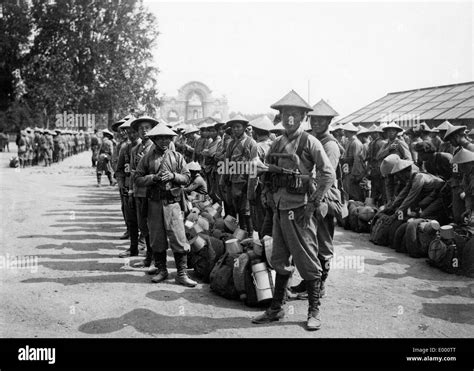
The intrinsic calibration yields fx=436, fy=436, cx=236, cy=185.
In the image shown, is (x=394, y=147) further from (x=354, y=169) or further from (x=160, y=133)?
(x=160, y=133)

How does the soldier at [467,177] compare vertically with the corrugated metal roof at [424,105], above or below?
below

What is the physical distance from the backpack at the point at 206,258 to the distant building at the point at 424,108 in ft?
41.8

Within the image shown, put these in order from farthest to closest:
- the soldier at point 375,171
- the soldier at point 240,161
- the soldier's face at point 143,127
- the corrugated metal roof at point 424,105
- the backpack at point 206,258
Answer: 1. the corrugated metal roof at point 424,105
2. the soldier at point 375,171
3. the soldier at point 240,161
4. the soldier's face at point 143,127
5. the backpack at point 206,258

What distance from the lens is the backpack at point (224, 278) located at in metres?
5.56

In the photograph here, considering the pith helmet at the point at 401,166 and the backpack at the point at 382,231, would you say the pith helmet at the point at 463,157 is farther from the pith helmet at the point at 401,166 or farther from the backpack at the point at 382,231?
the backpack at the point at 382,231

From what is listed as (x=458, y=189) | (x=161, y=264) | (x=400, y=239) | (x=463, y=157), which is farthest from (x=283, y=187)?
(x=400, y=239)

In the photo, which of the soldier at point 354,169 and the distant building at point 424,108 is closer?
the soldier at point 354,169

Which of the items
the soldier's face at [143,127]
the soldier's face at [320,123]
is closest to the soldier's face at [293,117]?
the soldier's face at [320,123]

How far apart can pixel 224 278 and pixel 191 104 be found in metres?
62.9

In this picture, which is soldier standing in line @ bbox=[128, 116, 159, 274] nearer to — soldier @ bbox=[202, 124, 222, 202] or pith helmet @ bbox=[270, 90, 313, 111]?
pith helmet @ bbox=[270, 90, 313, 111]

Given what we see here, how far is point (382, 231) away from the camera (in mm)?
8375

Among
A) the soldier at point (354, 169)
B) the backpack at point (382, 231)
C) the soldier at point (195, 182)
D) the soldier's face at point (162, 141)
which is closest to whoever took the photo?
the soldier's face at point (162, 141)
